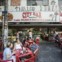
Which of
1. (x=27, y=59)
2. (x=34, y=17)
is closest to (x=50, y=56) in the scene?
(x=27, y=59)

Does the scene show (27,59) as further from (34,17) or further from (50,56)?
(34,17)

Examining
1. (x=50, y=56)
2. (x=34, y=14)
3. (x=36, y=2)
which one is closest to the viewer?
(x=50, y=56)

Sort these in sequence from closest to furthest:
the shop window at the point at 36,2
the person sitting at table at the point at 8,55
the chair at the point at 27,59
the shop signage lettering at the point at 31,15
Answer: the person sitting at table at the point at 8,55 < the chair at the point at 27,59 < the shop signage lettering at the point at 31,15 < the shop window at the point at 36,2

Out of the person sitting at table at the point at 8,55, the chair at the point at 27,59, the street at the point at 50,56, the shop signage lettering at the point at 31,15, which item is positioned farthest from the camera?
the shop signage lettering at the point at 31,15

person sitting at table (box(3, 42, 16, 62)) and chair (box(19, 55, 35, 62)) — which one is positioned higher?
person sitting at table (box(3, 42, 16, 62))

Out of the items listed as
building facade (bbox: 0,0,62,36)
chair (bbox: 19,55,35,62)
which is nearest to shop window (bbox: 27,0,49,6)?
building facade (bbox: 0,0,62,36)

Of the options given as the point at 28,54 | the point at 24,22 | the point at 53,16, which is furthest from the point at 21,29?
the point at 28,54

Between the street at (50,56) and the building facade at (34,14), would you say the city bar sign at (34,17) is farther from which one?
the street at (50,56)

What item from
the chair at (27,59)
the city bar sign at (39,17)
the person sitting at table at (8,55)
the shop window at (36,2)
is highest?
the shop window at (36,2)

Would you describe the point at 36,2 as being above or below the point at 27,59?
above

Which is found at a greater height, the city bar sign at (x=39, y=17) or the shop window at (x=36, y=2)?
the shop window at (x=36, y=2)

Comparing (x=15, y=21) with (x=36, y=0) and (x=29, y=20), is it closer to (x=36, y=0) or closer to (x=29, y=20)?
(x=29, y=20)

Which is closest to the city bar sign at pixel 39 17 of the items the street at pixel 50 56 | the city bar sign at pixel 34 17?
the city bar sign at pixel 34 17

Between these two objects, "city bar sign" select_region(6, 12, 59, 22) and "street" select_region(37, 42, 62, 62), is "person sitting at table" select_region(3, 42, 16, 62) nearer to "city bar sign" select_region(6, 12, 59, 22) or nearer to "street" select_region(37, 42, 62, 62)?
"street" select_region(37, 42, 62, 62)
